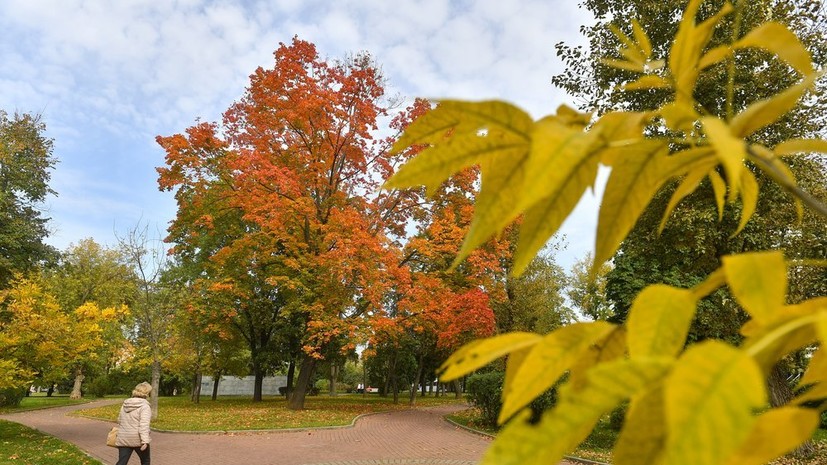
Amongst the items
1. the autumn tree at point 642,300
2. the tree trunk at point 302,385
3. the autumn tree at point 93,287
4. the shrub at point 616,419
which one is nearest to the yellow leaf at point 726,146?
the autumn tree at point 642,300

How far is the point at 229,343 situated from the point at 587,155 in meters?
31.4

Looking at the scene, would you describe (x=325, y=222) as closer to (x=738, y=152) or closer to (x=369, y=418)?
(x=369, y=418)

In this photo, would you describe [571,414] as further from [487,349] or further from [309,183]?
[309,183]

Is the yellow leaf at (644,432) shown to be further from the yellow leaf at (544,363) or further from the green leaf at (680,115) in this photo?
the green leaf at (680,115)

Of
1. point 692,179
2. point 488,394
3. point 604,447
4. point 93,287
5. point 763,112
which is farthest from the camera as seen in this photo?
point 93,287

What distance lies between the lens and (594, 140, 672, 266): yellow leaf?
1.62 feet

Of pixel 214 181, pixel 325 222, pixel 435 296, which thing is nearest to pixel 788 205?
pixel 435 296

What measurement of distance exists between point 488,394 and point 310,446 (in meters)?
6.51

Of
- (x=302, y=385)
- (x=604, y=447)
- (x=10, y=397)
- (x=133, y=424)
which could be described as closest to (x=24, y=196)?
(x=10, y=397)

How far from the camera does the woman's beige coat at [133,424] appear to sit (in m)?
8.23

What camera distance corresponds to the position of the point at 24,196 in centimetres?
2472

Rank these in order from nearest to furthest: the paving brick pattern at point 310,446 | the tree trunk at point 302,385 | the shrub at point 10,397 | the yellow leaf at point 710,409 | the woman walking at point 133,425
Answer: the yellow leaf at point 710,409
the woman walking at point 133,425
the paving brick pattern at point 310,446
the tree trunk at point 302,385
the shrub at point 10,397

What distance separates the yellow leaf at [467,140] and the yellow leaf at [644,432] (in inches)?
10.0

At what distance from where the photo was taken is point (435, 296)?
18812 mm
